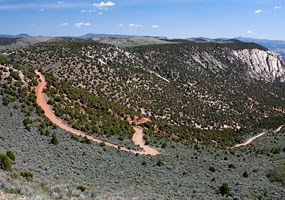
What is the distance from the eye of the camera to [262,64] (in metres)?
175

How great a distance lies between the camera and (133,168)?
31.0 meters

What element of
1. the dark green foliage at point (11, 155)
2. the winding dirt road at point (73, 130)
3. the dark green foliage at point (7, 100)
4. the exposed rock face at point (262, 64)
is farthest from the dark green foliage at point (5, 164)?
the exposed rock face at point (262, 64)

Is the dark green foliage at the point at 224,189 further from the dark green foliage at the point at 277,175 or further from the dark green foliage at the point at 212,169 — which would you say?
the dark green foliage at the point at 212,169

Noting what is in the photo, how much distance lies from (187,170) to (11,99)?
23870mm

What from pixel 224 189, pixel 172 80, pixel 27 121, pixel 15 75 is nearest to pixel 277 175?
pixel 224 189

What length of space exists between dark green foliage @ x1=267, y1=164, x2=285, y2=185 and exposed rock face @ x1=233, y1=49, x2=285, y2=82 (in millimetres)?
127676

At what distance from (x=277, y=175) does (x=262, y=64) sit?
15311 centimetres

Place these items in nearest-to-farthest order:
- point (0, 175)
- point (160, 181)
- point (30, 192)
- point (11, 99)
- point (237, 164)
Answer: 1. point (30, 192)
2. point (0, 175)
3. point (160, 181)
4. point (237, 164)
5. point (11, 99)

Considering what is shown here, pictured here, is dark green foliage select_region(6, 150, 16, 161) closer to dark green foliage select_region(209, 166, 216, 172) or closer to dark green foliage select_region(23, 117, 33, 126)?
dark green foliage select_region(23, 117, 33, 126)

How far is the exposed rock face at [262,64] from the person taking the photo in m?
165

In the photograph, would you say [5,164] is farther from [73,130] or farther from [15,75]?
[15,75]

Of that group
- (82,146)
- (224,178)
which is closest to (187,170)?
(224,178)

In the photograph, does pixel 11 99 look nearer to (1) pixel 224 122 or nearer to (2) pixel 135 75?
(2) pixel 135 75

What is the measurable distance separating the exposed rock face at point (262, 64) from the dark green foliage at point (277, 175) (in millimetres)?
127676
